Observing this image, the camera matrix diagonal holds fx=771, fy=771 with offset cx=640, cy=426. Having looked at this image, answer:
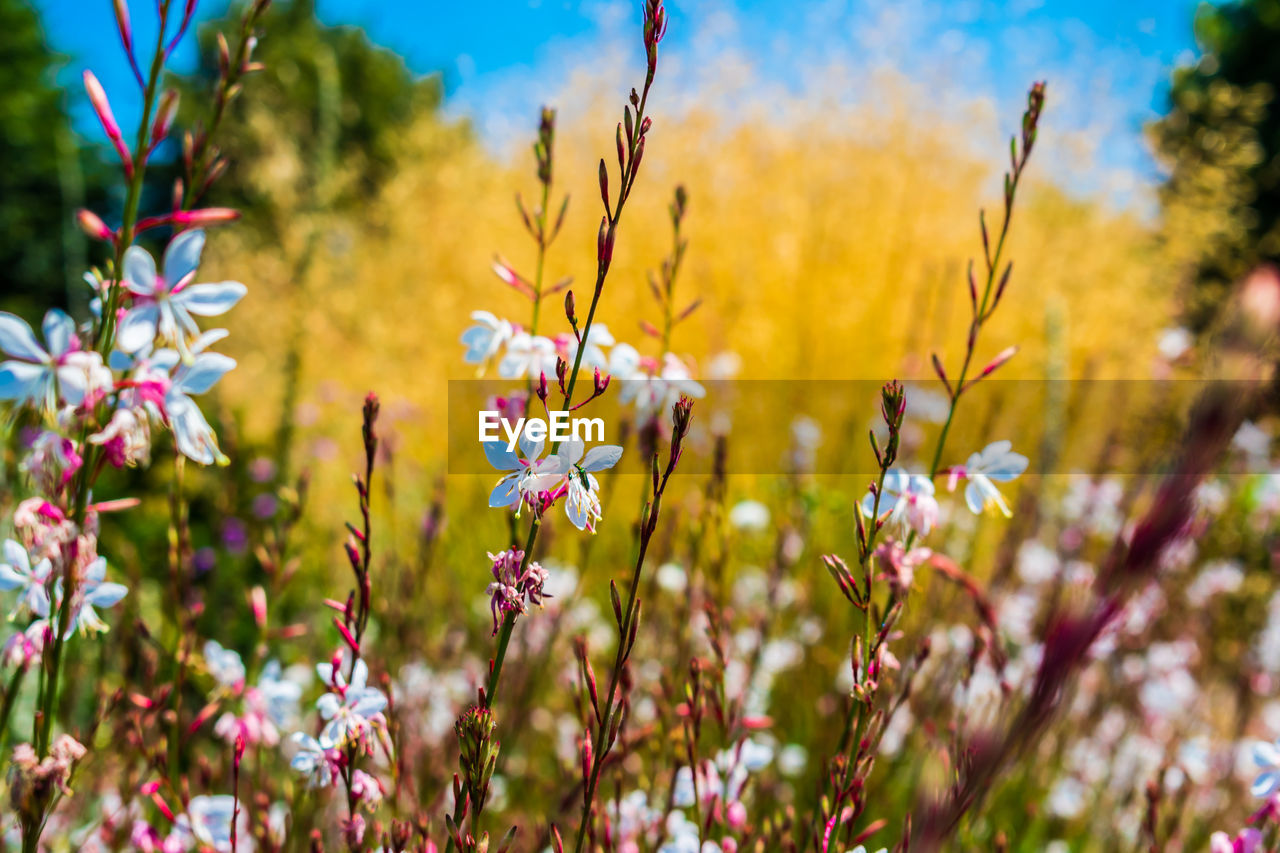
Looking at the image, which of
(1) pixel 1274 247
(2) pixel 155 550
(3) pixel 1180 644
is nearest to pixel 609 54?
(2) pixel 155 550

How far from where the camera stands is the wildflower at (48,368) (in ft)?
1.93

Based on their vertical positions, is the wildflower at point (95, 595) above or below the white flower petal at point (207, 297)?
below

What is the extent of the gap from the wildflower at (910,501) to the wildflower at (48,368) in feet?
2.15

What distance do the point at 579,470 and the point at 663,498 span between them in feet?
11.4

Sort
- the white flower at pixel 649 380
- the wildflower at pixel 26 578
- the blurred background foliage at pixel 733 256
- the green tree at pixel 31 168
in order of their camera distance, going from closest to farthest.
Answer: the wildflower at pixel 26 578
the white flower at pixel 649 380
the blurred background foliage at pixel 733 256
the green tree at pixel 31 168

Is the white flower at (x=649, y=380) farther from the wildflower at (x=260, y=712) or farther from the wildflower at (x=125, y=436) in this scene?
the wildflower at (x=260, y=712)

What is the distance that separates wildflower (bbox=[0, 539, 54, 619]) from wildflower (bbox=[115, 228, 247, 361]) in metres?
0.24

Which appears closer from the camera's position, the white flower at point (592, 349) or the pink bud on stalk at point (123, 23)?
the pink bud on stalk at point (123, 23)

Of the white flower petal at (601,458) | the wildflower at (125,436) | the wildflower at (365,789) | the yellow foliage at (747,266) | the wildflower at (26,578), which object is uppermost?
the yellow foliage at (747,266)

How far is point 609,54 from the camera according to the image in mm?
6352

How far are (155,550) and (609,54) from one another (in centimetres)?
513

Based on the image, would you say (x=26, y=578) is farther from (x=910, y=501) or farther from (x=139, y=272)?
(x=910, y=501)

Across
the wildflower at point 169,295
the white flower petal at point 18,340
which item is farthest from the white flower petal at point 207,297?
the white flower petal at point 18,340

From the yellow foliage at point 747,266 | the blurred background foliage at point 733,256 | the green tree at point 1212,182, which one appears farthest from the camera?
the green tree at point 1212,182
